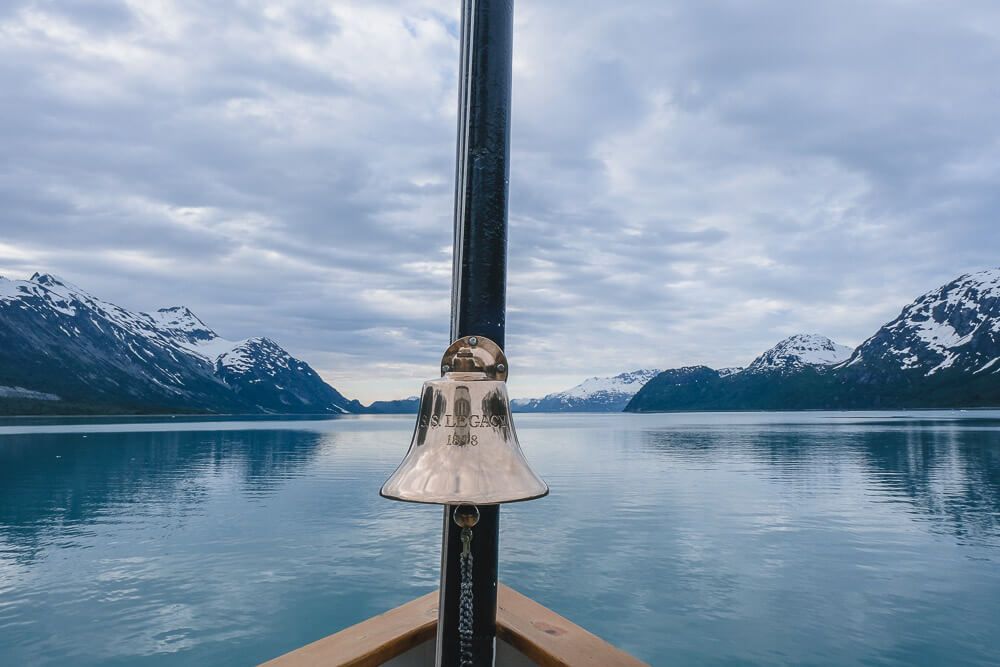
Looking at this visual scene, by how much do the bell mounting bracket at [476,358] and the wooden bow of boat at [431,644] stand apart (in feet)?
4.43

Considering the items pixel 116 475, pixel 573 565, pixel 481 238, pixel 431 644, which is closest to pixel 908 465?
pixel 573 565

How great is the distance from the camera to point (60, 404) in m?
156

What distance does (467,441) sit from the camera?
196 centimetres

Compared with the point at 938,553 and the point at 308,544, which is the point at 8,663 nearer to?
the point at 308,544

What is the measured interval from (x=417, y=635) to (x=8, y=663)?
10286mm

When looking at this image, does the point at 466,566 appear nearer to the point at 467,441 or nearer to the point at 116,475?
the point at 467,441

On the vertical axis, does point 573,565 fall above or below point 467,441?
below

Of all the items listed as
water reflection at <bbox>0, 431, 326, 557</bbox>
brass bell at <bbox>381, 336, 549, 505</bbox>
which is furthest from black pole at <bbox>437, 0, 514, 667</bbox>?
water reflection at <bbox>0, 431, 326, 557</bbox>

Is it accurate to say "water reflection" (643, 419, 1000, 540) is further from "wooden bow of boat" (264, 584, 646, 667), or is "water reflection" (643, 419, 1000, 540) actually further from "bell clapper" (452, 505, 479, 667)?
"bell clapper" (452, 505, 479, 667)

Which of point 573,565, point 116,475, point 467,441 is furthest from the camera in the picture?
point 116,475

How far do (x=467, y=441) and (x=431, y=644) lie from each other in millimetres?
1556

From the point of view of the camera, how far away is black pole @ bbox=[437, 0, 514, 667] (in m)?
2.34

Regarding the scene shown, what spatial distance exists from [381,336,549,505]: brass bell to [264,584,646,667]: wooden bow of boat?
112cm

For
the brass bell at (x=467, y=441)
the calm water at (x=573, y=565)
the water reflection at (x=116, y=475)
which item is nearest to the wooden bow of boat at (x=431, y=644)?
the brass bell at (x=467, y=441)
